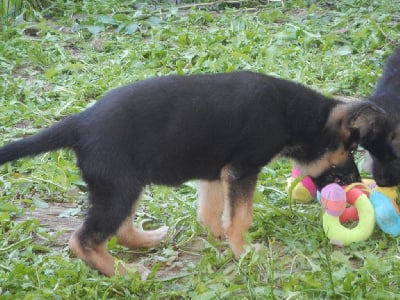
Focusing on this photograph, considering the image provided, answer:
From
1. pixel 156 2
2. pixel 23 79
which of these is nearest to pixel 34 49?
pixel 23 79

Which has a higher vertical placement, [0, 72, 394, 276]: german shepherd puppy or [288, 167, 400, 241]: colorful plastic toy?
[0, 72, 394, 276]: german shepherd puppy

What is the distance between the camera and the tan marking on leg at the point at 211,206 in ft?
16.4

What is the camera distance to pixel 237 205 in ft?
15.2

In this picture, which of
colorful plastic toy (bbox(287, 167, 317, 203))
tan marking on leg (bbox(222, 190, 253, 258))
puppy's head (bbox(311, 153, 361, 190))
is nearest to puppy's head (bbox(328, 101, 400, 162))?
puppy's head (bbox(311, 153, 361, 190))

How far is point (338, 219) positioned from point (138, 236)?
1.28 m

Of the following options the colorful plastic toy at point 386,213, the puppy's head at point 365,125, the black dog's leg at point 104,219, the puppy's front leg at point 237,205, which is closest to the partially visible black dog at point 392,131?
the puppy's head at point 365,125

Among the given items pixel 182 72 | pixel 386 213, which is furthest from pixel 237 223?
pixel 182 72

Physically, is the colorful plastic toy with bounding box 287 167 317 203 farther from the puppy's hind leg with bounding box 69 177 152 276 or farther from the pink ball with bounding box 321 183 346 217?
the puppy's hind leg with bounding box 69 177 152 276

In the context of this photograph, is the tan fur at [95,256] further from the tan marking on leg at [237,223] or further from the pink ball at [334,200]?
the pink ball at [334,200]

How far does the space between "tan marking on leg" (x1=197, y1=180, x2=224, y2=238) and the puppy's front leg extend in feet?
0.98

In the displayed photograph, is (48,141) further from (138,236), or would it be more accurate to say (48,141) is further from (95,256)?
(138,236)

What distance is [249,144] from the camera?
15.1 ft

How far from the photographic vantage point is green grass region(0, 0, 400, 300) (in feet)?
14.0

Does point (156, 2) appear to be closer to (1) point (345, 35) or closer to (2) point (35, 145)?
(1) point (345, 35)
